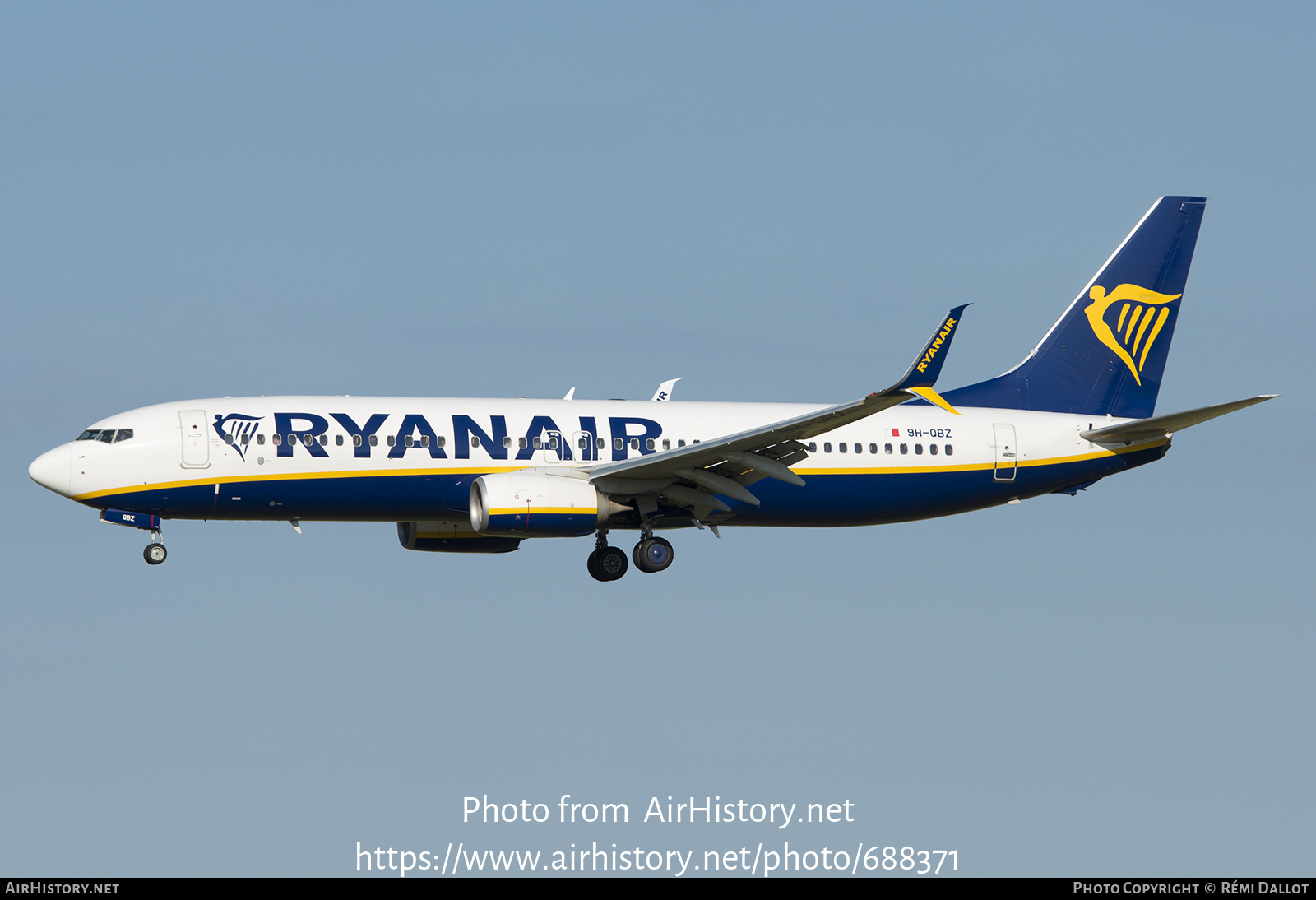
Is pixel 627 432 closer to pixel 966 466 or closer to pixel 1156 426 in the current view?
pixel 966 466

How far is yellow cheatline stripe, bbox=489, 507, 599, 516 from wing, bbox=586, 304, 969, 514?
2.87ft

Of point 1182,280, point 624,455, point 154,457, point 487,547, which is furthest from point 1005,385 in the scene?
point 154,457

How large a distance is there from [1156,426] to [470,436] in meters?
18.0

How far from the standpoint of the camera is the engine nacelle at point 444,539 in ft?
152

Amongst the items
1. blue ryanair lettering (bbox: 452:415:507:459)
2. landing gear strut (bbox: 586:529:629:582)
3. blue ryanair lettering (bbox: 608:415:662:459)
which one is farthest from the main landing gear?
blue ryanair lettering (bbox: 452:415:507:459)

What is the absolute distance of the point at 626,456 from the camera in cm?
4366

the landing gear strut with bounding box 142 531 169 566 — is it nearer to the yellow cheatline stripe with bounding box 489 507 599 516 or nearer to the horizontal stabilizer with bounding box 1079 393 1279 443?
the yellow cheatline stripe with bounding box 489 507 599 516

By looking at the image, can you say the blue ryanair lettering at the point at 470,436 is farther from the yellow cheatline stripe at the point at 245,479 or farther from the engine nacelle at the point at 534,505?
the yellow cheatline stripe at the point at 245,479

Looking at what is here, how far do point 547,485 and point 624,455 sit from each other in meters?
3.10

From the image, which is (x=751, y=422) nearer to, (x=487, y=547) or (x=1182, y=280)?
(x=487, y=547)

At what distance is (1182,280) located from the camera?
5072 cm

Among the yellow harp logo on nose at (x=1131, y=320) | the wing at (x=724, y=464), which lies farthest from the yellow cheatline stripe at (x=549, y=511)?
the yellow harp logo on nose at (x=1131, y=320)

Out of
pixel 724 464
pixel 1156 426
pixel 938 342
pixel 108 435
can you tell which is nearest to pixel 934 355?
pixel 938 342

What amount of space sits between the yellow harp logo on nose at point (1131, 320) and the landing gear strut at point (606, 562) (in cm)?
1581
